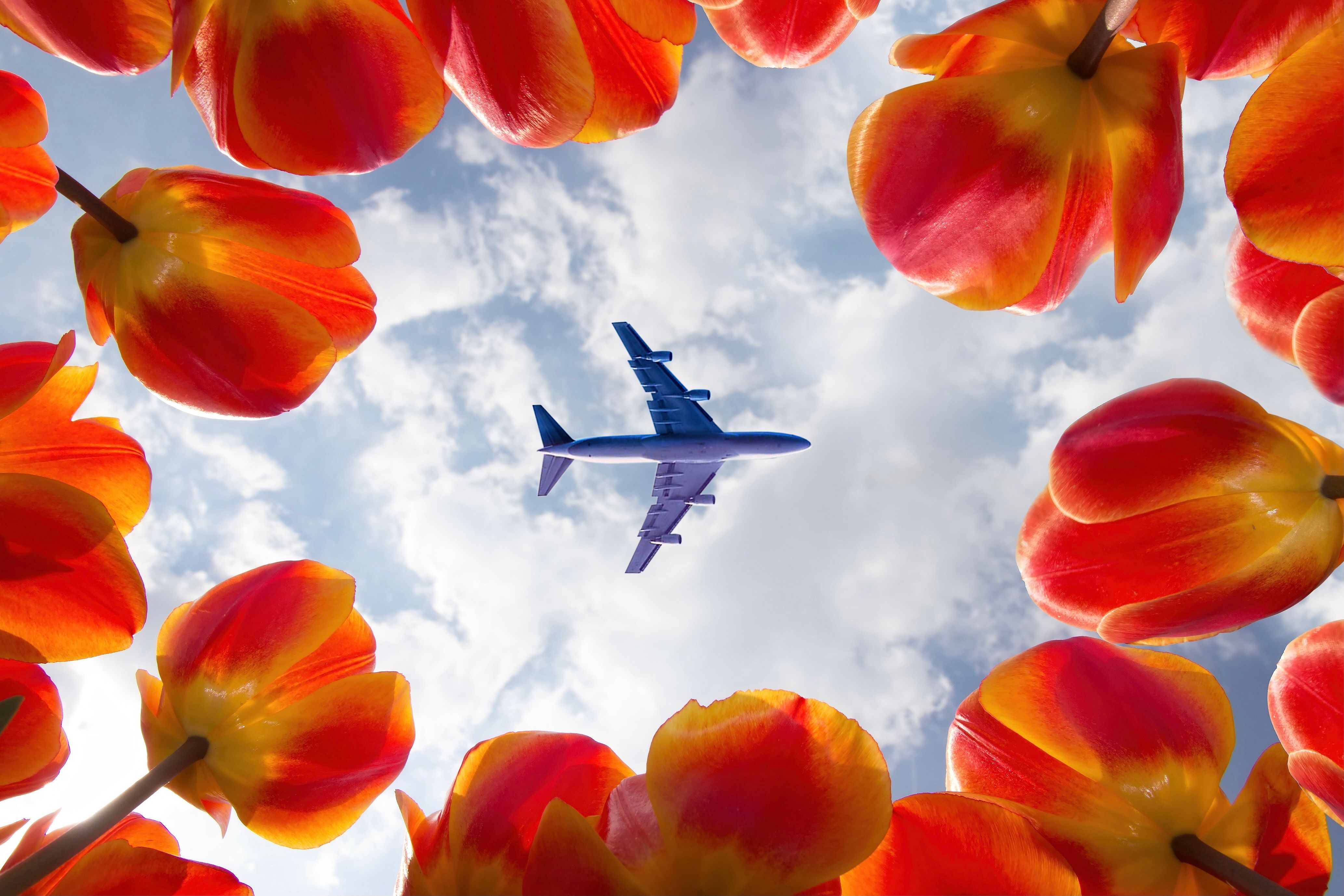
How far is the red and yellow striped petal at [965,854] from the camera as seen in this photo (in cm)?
87

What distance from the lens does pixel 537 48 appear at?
1057 mm

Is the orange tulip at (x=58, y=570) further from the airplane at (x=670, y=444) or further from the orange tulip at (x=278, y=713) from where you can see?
the airplane at (x=670, y=444)

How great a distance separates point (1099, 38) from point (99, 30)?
1.61 metres

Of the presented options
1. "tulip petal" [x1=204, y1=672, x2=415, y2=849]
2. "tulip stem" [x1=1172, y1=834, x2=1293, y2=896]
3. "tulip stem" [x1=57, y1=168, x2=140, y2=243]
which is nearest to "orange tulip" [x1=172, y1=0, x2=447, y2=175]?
"tulip stem" [x1=57, y1=168, x2=140, y2=243]

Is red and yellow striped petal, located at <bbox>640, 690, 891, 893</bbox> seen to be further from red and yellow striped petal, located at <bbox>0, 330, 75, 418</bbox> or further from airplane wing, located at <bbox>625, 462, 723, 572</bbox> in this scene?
airplane wing, located at <bbox>625, 462, 723, 572</bbox>

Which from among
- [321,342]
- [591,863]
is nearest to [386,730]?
[591,863]

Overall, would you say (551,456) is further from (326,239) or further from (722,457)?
(326,239)

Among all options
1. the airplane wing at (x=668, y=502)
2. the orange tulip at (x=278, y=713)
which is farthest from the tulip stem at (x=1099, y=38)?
the airplane wing at (x=668, y=502)

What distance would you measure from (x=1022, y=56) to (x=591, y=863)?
4.35ft

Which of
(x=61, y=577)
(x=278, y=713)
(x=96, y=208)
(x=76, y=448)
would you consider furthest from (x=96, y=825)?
(x=96, y=208)

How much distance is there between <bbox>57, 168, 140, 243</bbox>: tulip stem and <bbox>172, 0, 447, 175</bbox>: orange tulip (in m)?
0.23

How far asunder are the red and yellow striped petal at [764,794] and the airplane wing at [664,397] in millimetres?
21730

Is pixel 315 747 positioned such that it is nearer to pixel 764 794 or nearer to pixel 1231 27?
pixel 764 794

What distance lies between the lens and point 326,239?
1.32 meters
